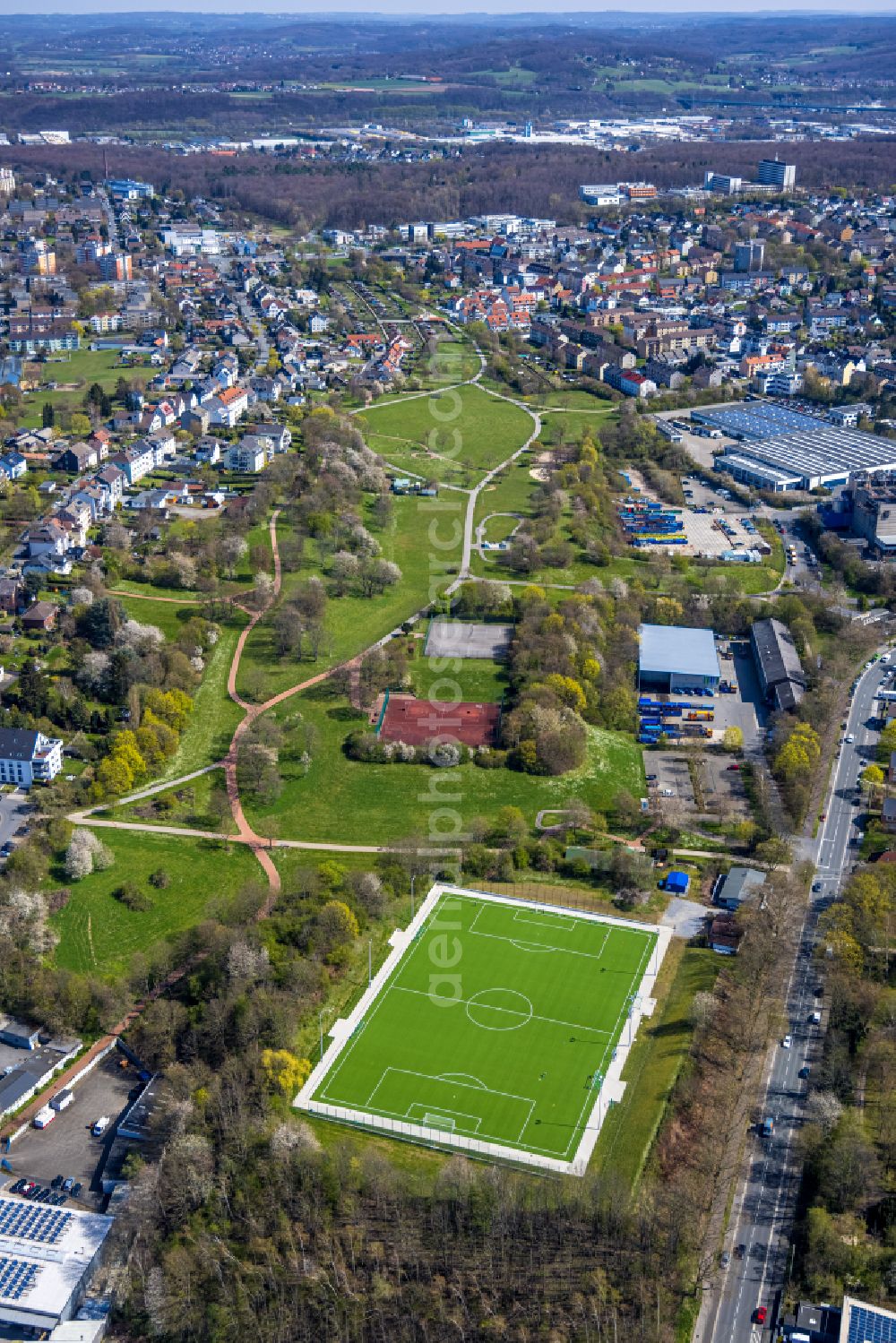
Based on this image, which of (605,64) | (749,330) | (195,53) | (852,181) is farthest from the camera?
(195,53)


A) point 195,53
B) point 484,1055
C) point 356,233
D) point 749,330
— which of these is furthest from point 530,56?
point 484,1055

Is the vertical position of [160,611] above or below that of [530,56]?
below

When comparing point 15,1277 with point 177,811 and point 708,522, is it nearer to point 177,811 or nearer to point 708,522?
point 177,811

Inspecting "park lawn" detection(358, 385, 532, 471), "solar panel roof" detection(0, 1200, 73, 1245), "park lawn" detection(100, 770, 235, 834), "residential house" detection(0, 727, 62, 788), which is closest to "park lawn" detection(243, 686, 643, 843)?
"park lawn" detection(100, 770, 235, 834)

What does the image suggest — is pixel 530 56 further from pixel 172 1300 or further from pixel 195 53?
pixel 172 1300

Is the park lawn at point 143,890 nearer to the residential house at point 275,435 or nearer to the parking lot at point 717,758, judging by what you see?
the parking lot at point 717,758

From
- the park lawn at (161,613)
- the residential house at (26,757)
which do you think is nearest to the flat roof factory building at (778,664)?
the park lawn at (161,613)
